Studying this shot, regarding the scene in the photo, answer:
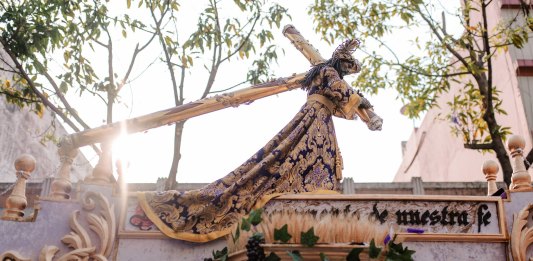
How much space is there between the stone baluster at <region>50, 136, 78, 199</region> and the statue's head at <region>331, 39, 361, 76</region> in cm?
285

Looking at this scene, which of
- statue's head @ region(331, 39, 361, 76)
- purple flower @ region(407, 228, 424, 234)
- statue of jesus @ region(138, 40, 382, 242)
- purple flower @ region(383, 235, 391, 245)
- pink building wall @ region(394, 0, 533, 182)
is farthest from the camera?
pink building wall @ region(394, 0, 533, 182)

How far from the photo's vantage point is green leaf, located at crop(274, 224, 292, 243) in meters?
4.77

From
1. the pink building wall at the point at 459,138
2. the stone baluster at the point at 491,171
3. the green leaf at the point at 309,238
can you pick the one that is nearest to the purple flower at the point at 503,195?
the stone baluster at the point at 491,171

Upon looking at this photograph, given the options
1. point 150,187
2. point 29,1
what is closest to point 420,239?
point 150,187

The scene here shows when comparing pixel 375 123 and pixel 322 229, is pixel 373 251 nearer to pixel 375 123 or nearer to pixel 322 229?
pixel 322 229

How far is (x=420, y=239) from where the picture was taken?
6000 millimetres


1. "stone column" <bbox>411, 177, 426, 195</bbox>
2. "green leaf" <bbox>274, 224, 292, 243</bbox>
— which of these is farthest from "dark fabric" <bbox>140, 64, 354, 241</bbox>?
"stone column" <bbox>411, 177, 426, 195</bbox>

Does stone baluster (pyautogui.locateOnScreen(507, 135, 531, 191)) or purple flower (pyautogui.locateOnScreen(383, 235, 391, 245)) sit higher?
stone baluster (pyautogui.locateOnScreen(507, 135, 531, 191))

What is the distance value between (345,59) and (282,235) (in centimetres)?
293

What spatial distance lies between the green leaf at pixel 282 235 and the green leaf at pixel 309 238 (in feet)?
0.35

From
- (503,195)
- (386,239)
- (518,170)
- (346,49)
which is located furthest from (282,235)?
(346,49)

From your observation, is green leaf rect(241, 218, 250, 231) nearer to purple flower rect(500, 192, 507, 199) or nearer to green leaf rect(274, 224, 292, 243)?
green leaf rect(274, 224, 292, 243)

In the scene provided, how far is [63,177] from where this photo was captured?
636 centimetres

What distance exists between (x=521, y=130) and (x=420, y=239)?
9758mm
